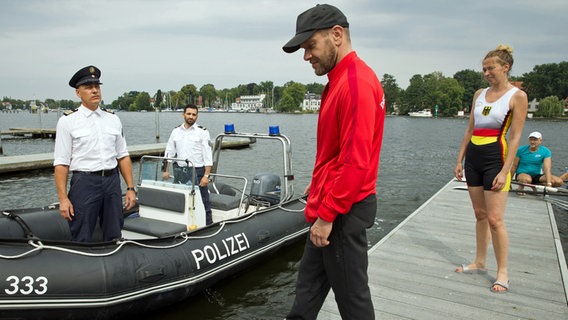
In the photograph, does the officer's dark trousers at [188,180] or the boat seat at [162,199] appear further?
the officer's dark trousers at [188,180]

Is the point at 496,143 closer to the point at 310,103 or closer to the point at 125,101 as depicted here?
the point at 310,103

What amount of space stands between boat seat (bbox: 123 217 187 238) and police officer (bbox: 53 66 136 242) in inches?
37.2

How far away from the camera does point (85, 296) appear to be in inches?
129

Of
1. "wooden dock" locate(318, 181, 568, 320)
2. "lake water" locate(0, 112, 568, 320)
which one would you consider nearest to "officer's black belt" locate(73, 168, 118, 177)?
"lake water" locate(0, 112, 568, 320)

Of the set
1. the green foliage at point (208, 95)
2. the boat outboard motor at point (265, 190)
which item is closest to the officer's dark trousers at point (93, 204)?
the boat outboard motor at point (265, 190)

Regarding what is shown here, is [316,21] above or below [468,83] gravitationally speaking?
below

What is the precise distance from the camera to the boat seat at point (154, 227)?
15.2 feet

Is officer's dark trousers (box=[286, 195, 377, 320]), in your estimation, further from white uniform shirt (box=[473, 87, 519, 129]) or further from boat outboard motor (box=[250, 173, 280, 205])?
boat outboard motor (box=[250, 173, 280, 205])

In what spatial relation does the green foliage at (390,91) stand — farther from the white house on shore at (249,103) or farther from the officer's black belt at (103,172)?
the officer's black belt at (103,172)

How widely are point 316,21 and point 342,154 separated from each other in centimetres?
56

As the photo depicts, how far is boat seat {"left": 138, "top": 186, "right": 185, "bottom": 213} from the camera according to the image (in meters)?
4.86

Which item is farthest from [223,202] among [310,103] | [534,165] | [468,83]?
[310,103]

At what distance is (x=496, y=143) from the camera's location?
308cm

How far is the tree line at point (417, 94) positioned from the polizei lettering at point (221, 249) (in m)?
55.6
